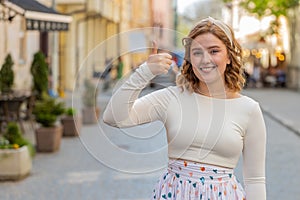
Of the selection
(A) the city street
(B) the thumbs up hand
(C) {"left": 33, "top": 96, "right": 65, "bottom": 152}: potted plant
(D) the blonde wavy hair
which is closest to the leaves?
(A) the city street

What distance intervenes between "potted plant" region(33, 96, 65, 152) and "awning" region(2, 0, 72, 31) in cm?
157

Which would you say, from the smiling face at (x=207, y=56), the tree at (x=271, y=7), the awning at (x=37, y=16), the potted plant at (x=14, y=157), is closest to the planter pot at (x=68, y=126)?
the awning at (x=37, y=16)

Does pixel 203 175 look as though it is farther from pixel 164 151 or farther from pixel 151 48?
pixel 151 48

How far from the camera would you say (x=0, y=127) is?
12.4 m

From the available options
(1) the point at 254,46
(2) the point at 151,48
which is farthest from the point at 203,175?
(1) the point at 254,46

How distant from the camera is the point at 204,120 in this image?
2.67 metres

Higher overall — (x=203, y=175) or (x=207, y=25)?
(x=207, y=25)

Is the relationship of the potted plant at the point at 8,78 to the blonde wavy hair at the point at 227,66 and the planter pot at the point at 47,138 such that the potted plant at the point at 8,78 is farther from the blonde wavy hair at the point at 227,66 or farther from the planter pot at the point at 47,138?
the blonde wavy hair at the point at 227,66

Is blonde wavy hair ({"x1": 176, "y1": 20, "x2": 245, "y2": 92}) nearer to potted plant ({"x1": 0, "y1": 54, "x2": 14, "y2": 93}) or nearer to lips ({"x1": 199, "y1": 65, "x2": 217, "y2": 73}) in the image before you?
lips ({"x1": 199, "y1": 65, "x2": 217, "y2": 73})

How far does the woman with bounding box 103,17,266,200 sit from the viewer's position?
2660mm

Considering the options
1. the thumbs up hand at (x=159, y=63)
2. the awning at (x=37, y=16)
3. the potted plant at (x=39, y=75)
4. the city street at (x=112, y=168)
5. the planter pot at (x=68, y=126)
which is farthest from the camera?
the potted plant at (x=39, y=75)

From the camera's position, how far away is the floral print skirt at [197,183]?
8.77ft

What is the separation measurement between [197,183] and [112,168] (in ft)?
1.34

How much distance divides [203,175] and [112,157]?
433 mm
